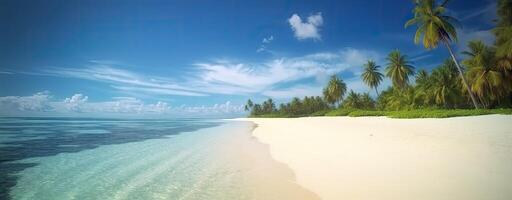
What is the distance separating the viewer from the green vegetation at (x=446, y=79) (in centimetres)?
2302

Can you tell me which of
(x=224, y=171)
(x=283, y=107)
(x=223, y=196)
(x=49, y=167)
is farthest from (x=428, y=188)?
(x=283, y=107)

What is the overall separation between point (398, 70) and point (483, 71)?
1615 cm

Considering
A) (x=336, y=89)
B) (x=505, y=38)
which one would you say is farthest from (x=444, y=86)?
(x=336, y=89)

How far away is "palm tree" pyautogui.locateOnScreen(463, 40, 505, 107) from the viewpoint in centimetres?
2773

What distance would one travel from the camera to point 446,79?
39.2 meters

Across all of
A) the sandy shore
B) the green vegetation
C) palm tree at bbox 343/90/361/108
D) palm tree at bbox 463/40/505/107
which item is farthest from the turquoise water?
palm tree at bbox 343/90/361/108

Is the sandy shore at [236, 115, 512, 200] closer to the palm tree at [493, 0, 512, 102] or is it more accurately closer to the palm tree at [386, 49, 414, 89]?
the palm tree at [493, 0, 512, 102]

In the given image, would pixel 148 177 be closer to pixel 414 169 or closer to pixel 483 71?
pixel 414 169

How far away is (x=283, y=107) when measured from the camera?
333 ft

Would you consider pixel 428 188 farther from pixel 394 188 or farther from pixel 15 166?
pixel 15 166

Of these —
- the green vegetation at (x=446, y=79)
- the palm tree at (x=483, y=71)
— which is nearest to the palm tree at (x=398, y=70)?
the green vegetation at (x=446, y=79)

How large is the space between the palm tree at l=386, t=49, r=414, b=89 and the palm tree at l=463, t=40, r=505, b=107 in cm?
1311

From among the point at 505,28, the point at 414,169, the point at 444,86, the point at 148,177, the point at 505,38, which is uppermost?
the point at 505,28

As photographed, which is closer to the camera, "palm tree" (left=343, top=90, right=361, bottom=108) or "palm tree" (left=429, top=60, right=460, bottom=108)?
"palm tree" (left=429, top=60, right=460, bottom=108)
